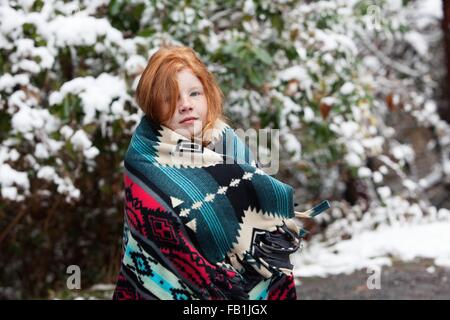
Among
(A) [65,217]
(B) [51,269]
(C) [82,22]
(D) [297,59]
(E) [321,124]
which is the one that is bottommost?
(B) [51,269]

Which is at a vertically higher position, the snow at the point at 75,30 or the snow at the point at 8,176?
the snow at the point at 75,30

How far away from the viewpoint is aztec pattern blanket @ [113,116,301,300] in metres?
1.83

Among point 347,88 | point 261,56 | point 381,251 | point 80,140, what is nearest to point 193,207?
point 80,140

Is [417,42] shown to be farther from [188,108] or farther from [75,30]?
[188,108]

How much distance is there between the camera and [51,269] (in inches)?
220

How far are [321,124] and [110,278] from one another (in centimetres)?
202

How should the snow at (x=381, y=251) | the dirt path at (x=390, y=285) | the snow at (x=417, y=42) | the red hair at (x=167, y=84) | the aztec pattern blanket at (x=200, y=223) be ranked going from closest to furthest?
the aztec pattern blanket at (x=200, y=223)
the red hair at (x=167, y=84)
the dirt path at (x=390, y=285)
the snow at (x=381, y=251)
the snow at (x=417, y=42)

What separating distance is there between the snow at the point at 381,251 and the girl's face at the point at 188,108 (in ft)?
9.85

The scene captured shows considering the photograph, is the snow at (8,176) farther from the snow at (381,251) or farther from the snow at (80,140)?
the snow at (381,251)

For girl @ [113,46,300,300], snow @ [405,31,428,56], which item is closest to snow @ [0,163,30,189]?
girl @ [113,46,300,300]

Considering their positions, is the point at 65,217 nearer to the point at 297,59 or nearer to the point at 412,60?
the point at 297,59

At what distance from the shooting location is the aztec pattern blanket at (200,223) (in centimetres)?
183

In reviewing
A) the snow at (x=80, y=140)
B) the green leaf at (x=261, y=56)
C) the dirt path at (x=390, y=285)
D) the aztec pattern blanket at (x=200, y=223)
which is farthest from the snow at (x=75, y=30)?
the dirt path at (x=390, y=285)
